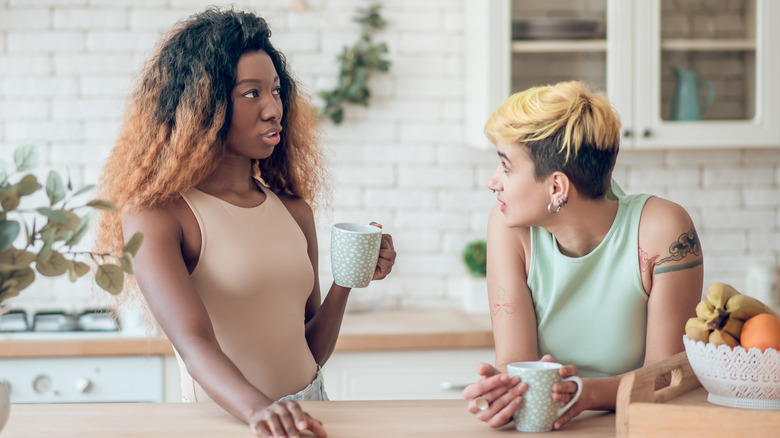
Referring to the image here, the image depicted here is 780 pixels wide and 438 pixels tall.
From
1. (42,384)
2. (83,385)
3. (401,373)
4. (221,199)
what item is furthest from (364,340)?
(221,199)

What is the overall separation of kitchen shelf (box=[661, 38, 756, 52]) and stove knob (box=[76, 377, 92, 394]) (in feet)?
→ 7.17

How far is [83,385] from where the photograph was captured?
2.55 meters

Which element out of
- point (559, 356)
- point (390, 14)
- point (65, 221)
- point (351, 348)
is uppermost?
point (390, 14)

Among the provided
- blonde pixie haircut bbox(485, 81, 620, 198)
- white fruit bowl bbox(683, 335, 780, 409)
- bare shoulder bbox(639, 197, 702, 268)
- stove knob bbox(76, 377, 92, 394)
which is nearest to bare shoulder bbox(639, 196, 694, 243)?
bare shoulder bbox(639, 197, 702, 268)

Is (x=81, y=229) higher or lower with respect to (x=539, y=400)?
higher

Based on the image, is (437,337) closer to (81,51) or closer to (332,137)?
(332,137)

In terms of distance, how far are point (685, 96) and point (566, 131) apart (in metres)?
1.49

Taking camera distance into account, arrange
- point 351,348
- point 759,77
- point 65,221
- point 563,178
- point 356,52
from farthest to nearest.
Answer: point 356,52 < point 759,77 < point 351,348 < point 563,178 < point 65,221

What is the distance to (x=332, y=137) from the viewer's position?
123 inches

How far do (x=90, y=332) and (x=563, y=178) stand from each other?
1725 millimetres

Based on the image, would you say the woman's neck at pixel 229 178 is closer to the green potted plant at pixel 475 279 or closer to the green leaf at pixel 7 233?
the green leaf at pixel 7 233

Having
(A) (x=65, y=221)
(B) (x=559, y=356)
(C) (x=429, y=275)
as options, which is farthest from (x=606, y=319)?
(C) (x=429, y=275)

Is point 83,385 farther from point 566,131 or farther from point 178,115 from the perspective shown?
point 566,131

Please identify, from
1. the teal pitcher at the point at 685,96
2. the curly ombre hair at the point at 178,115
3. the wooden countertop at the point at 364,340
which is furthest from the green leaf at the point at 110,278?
the teal pitcher at the point at 685,96
